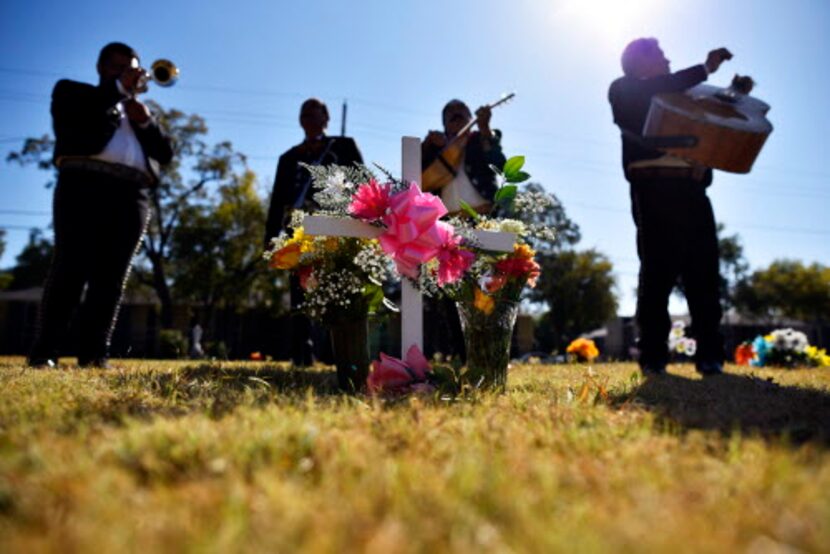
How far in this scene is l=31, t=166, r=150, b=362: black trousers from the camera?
12.0 feet

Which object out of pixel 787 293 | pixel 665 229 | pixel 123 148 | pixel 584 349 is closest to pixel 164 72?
pixel 123 148

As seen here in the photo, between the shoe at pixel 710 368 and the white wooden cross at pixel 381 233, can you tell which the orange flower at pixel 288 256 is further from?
the shoe at pixel 710 368

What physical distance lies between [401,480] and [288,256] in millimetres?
1898

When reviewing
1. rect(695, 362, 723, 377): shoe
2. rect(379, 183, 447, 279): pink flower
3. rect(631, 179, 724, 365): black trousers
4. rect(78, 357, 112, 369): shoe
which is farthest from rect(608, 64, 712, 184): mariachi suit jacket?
rect(78, 357, 112, 369): shoe

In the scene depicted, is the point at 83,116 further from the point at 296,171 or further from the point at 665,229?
the point at 665,229

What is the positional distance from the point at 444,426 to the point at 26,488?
89 centimetres

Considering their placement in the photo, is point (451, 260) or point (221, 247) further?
point (221, 247)

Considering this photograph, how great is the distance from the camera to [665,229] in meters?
3.97

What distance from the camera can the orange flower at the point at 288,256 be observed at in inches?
108

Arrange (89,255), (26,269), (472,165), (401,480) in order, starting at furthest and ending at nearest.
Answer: (26,269) → (472,165) → (89,255) → (401,480)

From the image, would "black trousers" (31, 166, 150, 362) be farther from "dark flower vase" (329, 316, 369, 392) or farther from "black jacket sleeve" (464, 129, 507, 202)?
"black jacket sleeve" (464, 129, 507, 202)

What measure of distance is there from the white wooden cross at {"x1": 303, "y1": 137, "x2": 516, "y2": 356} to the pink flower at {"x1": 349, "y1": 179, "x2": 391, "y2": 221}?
0.18 feet

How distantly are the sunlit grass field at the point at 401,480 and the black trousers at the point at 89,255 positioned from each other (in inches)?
88.1

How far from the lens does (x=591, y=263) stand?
3338cm
